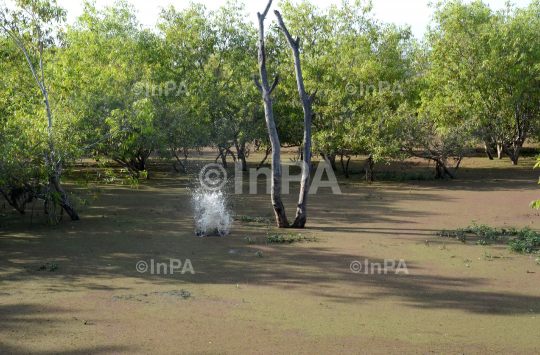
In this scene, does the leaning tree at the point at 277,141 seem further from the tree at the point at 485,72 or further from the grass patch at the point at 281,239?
the tree at the point at 485,72

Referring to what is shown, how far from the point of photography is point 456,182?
2028 cm

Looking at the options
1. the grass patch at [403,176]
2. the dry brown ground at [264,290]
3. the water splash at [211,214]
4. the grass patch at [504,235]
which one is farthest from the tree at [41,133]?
the grass patch at [403,176]

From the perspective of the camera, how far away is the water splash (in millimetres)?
11523

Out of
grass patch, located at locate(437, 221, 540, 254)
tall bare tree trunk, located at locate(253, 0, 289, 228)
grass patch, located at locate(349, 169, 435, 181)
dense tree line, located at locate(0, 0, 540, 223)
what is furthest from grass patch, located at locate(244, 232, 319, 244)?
grass patch, located at locate(349, 169, 435, 181)

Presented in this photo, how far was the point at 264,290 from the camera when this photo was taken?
7754 millimetres

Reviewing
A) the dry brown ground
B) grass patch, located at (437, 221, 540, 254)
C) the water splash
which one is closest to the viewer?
the dry brown ground

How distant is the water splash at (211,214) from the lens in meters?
11.5

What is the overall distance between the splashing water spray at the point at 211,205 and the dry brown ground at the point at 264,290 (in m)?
0.34

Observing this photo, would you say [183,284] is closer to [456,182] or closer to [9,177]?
[9,177]

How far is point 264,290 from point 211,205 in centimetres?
698

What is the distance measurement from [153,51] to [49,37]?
1098 centimetres

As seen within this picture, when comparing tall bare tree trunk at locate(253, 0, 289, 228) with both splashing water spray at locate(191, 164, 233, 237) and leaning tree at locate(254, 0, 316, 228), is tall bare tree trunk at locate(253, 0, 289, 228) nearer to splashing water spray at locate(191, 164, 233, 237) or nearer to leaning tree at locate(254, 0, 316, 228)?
leaning tree at locate(254, 0, 316, 228)

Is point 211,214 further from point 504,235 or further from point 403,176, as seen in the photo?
point 403,176

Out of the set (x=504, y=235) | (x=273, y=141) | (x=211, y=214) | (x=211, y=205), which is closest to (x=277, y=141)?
(x=273, y=141)
